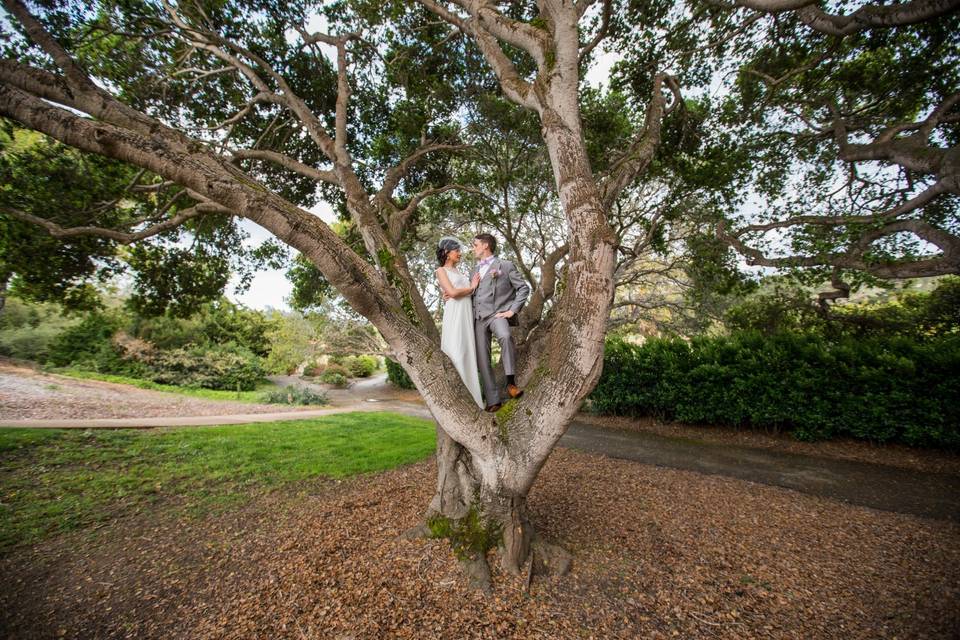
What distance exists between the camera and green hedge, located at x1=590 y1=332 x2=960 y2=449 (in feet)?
A: 22.3

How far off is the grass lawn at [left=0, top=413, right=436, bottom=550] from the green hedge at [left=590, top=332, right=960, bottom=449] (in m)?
6.32

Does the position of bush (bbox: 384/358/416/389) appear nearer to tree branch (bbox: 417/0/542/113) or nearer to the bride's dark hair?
the bride's dark hair

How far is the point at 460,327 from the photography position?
142 inches

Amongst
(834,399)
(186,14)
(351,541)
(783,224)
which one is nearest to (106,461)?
(351,541)

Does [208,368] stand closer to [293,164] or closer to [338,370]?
[338,370]

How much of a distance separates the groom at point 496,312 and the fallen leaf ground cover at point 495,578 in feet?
5.13

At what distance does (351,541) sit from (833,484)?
7.08 metres

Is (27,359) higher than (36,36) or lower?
lower

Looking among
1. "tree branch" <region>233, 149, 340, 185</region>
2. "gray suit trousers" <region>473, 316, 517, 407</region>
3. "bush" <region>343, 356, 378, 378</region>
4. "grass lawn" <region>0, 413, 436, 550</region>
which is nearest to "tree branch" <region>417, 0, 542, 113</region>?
"gray suit trousers" <region>473, 316, 517, 407</region>

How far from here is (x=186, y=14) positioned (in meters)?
5.61

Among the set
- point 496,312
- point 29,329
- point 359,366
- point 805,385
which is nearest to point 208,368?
point 29,329

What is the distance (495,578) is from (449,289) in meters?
2.53

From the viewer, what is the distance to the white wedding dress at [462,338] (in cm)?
352

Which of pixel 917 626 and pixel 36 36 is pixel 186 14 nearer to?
pixel 36 36
